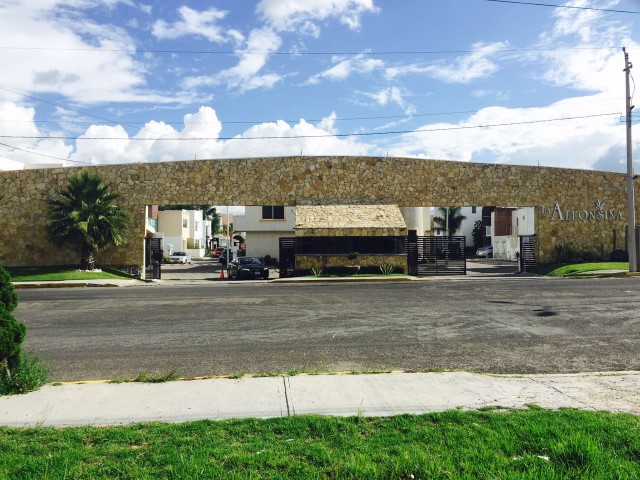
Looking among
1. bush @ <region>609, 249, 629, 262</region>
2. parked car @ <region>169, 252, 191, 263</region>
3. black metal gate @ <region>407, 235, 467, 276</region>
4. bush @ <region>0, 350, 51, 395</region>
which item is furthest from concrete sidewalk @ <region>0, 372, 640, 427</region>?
parked car @ <region>169, 252, 191, 263</region>

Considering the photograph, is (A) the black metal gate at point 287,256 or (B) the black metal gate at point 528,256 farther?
(B) the black metal gate at point 528,256

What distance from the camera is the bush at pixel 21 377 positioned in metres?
6.62

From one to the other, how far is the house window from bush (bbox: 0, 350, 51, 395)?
4074cm

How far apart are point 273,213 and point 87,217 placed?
65.6ft

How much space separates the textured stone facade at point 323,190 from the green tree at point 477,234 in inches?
1587

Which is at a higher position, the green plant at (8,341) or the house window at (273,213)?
the house window at (273,213)

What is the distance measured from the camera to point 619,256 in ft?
112

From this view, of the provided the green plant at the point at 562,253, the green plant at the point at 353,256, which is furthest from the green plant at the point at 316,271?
the green plant at the point at 562,253

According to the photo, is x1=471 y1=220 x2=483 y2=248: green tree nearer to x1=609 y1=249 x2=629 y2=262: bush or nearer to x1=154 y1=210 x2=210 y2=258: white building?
x1=609 y1=249 x2=629 y2=262: bush

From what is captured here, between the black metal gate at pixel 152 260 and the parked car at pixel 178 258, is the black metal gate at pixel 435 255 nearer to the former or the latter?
the black metal gate at pixel 152 260

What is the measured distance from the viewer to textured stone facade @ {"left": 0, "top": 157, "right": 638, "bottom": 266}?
32.2m

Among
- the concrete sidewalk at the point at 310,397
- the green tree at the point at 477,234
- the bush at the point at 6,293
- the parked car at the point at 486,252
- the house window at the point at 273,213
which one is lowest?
the concrete sidewalk at the point at 310,397

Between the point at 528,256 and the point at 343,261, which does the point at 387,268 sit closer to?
the point at 343,261

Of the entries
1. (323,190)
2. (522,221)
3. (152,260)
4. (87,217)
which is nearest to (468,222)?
(522,221)
